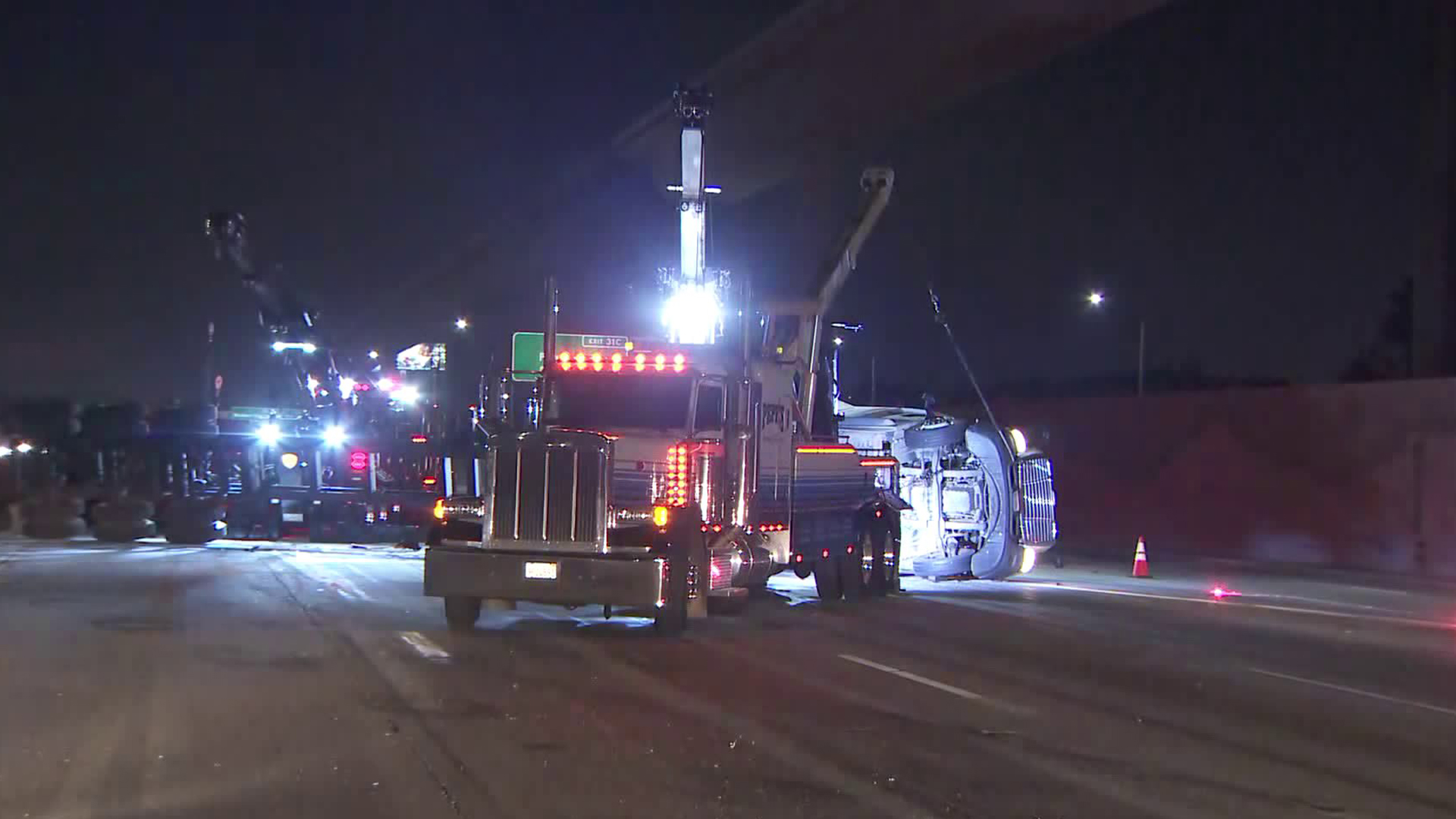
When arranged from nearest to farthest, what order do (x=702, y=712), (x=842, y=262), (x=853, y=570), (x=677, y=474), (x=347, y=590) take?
(x=702, y=712), (x=677, y=474), (x=347, y=590), (x=853, y=570), (x=842, y=262)

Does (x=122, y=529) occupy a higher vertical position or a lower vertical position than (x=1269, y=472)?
lower

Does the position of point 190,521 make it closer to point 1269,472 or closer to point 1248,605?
point 1248,605

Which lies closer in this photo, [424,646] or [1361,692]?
[1361,692]

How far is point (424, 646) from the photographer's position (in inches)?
604

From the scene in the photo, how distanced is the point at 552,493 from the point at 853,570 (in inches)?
275

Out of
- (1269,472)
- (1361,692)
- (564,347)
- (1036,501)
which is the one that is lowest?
(1361,692)

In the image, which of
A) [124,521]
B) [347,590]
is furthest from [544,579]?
[124,521]

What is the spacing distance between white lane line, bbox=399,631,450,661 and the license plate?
128 cm

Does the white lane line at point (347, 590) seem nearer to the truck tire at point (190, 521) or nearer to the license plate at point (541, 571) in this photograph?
the license plate at point (541, 571)

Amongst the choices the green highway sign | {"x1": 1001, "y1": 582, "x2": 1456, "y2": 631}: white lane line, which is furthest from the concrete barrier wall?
the green highway sign

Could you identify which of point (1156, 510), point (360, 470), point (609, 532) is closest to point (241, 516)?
point (360, 470)

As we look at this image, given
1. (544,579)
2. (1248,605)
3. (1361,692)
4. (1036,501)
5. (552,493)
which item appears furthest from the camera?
(1036,501)

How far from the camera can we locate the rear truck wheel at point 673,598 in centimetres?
1656

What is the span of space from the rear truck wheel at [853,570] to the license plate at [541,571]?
658 cm
